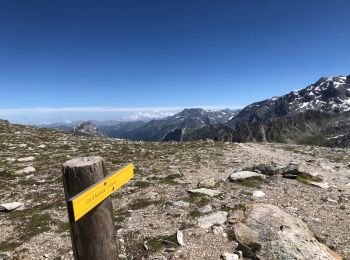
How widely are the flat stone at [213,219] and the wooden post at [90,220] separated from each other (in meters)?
7.02

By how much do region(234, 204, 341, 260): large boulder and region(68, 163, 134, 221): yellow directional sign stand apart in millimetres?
6242

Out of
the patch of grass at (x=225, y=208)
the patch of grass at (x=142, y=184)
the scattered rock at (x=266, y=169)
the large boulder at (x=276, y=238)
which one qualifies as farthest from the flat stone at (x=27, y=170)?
the large boulder at (x=276, y=238)

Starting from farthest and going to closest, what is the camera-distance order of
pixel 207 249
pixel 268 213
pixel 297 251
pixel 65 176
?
pixel 268 213
pixel 207 249
pixel 297 251
pixel 65 176

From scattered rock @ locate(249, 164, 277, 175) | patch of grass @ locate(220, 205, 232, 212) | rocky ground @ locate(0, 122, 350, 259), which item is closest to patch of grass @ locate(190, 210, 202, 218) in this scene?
rocky ground @ locate(0, 122, 350, 259)

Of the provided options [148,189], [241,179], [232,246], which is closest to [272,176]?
[241,179]

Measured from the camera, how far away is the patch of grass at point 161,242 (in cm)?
1138

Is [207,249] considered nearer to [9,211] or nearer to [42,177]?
[9,211]

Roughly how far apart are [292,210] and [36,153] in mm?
27123

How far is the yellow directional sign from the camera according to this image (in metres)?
5.20

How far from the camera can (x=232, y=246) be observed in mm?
11203

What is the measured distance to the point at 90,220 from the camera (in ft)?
19.9

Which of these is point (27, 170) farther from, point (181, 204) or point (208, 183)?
point (181, 204)

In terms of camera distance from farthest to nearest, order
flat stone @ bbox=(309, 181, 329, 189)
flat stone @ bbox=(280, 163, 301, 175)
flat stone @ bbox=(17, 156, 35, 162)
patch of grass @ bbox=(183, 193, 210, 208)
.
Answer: flat stone @ bbox=(17, 156, 35, 162) < flat stone @ bbox=(280, 163, 301, 175) < flat stone @ bbox=(309, 181, 329, 189) < patch of grass @ bbox=(183, 193, 210, 208)

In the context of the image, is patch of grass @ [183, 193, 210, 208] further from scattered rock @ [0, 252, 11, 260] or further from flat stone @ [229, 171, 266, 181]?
scattered rock @ [0, 252, 11, 260]
